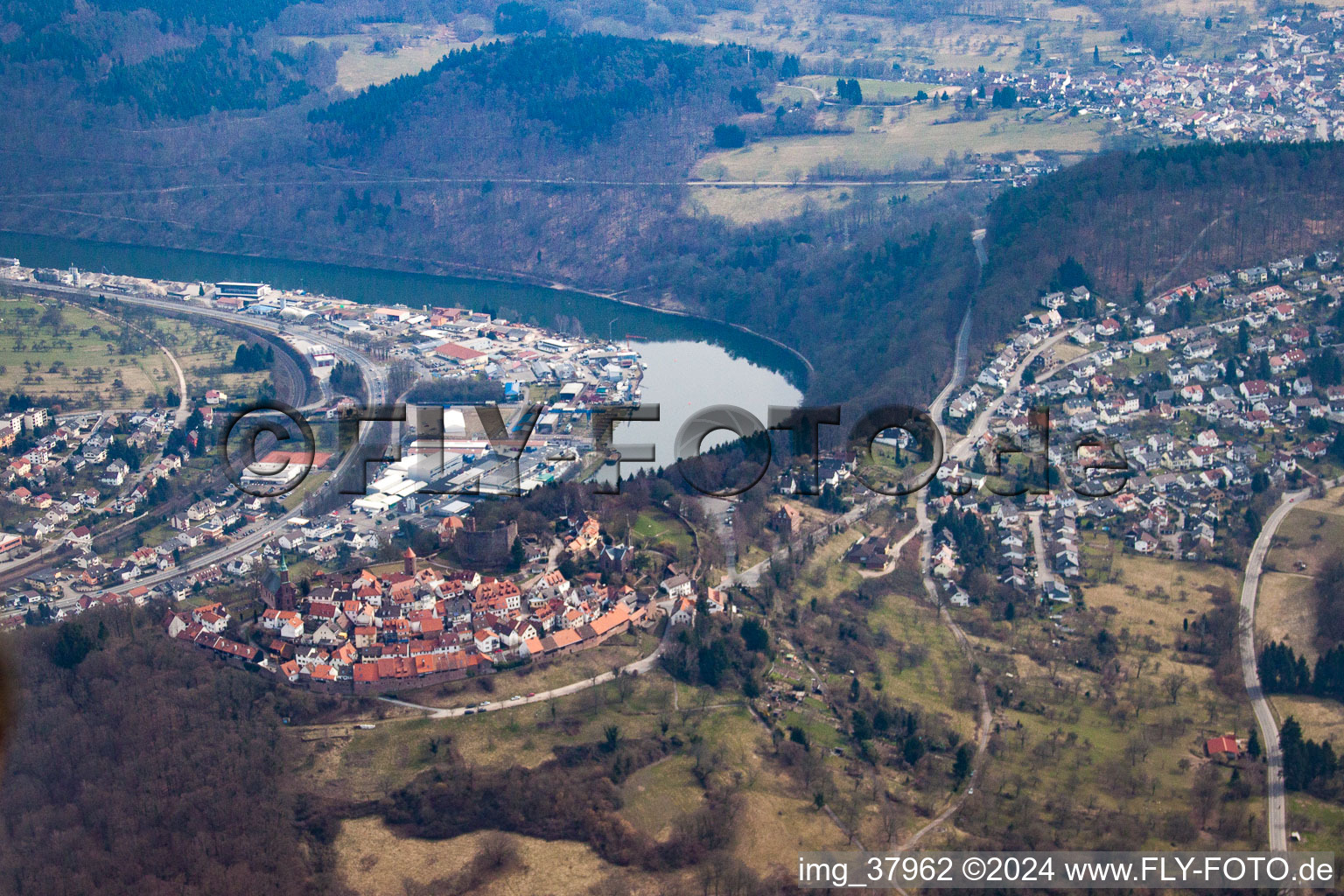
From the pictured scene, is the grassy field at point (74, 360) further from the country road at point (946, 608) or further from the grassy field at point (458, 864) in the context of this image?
the grassy field at point (458, 864)

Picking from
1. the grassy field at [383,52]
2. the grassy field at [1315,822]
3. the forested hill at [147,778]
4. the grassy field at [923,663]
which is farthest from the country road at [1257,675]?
the grassy field at [383,52]

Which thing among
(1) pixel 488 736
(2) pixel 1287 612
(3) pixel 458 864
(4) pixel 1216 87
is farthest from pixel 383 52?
(3) pixel 458 864

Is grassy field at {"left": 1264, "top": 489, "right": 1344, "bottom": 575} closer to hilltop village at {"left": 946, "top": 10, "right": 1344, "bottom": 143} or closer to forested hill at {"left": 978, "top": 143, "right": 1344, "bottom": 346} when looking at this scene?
forested hill at {"left": 978, "top": 143, "right": 1344, "bottom": 346}

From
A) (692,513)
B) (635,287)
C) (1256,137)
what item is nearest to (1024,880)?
(692,513)

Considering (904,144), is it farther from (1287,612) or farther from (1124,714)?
(1124,714)

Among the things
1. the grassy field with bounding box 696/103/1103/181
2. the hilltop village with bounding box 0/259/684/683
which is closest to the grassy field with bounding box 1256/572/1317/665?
the hilltop village with bounding box 0/259/684/683
